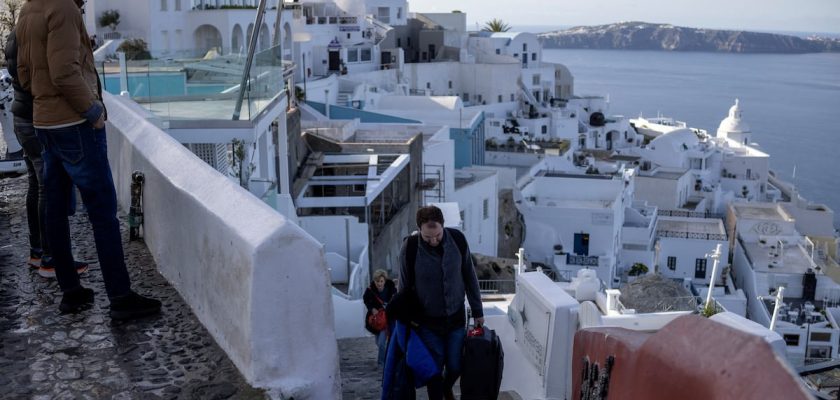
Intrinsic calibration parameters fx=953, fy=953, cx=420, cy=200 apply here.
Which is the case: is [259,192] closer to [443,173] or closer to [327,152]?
[327,152]

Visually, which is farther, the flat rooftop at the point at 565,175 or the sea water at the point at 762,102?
the sea water at the point at 762,102

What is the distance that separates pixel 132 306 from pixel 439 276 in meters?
1.58

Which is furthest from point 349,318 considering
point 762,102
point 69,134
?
point 762,102

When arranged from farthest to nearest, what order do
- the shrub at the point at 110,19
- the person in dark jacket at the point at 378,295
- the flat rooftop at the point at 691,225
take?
the flat rooftop at the point at 691,225, the shrub at the point at 110,19, the person in dark jacket at the point at 378,295

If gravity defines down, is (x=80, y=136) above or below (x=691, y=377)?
above

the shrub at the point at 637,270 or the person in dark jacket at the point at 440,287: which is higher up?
the person in dark jacket at the point at 440,287

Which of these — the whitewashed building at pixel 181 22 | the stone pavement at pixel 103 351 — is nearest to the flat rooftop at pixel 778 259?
the whitewashed building at pixel 181 22

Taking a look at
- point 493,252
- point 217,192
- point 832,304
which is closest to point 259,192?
point 217,192

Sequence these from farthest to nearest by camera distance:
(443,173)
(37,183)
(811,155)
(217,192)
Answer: (811,155), (443,173), (37,183), (217,192)

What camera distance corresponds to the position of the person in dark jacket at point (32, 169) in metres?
5.23

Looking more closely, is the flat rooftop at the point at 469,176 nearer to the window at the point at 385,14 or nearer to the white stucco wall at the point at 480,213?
the white stucco wall at the point at 480,213

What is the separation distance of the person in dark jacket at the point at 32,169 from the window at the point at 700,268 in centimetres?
3085

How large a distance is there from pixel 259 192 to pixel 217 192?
569 centimetres

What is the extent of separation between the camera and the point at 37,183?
226 inches
